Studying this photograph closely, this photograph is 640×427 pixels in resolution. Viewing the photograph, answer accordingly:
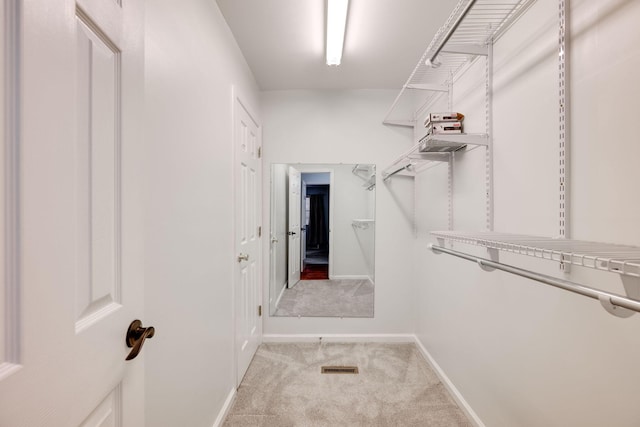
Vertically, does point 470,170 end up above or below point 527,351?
above

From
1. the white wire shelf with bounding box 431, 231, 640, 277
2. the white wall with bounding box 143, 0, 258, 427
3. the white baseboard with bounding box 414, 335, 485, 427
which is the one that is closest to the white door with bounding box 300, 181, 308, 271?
the white wall with bounding box 143, 0, 258, 427

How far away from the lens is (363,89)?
2768mm

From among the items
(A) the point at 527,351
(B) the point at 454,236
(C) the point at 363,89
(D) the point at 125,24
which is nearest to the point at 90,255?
(D) the point at 125,24

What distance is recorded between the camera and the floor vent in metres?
2.26

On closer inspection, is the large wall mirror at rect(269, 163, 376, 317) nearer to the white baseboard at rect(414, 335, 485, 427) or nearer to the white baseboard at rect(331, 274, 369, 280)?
the white baseboard at rect(331, 274, 369, 280)

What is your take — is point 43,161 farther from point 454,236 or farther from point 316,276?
point 316,276

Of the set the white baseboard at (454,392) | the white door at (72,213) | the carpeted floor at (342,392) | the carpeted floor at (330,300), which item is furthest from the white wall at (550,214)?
the white door at (72,213)

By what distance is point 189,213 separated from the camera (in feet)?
4.30

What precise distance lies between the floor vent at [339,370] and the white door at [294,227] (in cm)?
87

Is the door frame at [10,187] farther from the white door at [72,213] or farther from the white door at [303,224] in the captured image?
the white door at [303,224]

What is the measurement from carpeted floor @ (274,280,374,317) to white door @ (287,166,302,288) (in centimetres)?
17

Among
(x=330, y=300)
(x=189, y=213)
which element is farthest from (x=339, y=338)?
(x=189, y=213)

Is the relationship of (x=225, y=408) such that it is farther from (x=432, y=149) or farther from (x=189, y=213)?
(x=432, y=149)

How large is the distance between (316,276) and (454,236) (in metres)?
1.83
